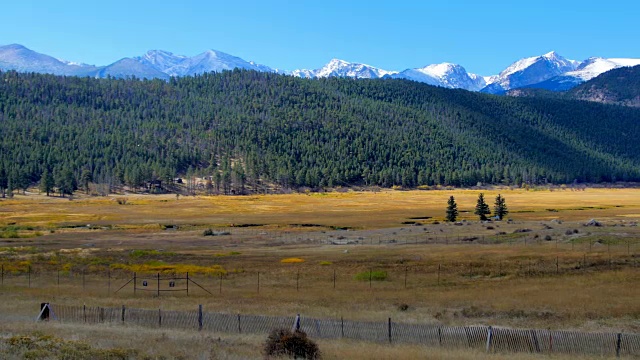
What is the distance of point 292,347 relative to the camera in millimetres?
19750

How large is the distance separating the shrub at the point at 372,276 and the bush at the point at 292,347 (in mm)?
22862

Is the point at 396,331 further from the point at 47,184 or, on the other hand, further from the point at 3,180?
the point at 3,180

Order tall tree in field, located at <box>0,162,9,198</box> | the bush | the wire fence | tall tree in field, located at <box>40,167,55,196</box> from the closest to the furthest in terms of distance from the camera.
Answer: the bush < the wire fence < tall tree in field, located at <box>0,162,9,198</box> < tall tree in field, located at <box>40,167,55,196</box>

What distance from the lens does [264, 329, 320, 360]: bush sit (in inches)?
778

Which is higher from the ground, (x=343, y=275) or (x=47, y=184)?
(x=47, y=184)

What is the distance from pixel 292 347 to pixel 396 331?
243 inches

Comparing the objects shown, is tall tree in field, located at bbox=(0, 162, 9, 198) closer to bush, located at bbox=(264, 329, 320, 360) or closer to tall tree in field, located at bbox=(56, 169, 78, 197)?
tall tree in field, located at bbox=(56, 169, 78, 197)

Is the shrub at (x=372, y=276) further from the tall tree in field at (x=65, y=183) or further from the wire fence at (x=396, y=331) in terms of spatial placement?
the tall tree in field at (x=65, y=183)

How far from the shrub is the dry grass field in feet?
0.50

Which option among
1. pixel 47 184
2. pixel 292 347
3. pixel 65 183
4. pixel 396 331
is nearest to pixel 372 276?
pixel 396 331


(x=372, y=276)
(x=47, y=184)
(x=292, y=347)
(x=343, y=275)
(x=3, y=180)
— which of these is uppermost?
(x=3, y=180)

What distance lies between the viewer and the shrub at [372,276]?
42.8m

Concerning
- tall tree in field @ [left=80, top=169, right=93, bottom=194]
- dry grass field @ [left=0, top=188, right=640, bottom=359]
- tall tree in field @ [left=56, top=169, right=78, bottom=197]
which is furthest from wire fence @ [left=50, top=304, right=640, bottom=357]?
tall tree in field @ [left=80, top=169, right=93, bottom=194]

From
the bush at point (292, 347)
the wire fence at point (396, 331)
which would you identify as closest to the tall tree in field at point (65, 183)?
the wire fence at point (396, 331)
